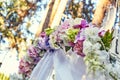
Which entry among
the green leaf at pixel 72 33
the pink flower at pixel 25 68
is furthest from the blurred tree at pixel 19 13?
the green leaf at pixel 72 33

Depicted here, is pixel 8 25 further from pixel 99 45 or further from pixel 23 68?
pixel 99 45

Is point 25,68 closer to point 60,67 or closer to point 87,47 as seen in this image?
point 60,67

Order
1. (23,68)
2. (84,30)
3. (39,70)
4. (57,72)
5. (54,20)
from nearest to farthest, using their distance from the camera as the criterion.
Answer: (84,30) < (57,72) < (39,70) < (23,68) < (54,20)

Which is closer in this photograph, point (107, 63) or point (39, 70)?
point (107, 63)

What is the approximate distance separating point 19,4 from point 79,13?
246 centimetres

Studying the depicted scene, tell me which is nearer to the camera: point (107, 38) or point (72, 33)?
point (107, 38)

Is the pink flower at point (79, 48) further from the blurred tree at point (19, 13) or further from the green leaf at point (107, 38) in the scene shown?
the blurred tree at point (19, 13)

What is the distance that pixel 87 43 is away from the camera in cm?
224

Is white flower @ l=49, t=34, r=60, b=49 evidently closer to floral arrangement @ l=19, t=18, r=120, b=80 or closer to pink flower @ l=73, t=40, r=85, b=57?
floral arrangement @ l=19, t=18, r=120, b=80

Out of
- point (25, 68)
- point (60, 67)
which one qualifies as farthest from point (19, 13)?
point (60, 67)

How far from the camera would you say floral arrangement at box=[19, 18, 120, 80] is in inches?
87.1

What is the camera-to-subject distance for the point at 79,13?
14156 mm

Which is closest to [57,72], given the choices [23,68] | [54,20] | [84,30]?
[84,30]

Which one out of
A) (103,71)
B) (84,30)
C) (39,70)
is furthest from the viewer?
(39,70)
